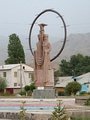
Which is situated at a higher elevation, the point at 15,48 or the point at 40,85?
the point at 15,48

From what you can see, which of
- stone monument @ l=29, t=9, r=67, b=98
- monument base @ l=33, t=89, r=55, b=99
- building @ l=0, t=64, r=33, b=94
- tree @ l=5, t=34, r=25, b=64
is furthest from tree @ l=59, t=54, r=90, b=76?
monument base @ l=33, t=89, r=55, b=99

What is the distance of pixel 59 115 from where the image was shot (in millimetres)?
7211

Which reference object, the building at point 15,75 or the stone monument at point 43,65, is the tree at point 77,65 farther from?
the stone monument at point 43,65

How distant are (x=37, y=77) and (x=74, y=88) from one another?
8.40 meters

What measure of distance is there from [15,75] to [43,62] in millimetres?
33915

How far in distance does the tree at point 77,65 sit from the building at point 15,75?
39.3ft

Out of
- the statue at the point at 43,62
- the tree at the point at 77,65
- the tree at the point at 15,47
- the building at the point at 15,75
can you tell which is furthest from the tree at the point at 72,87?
the tree at the point at 77,65

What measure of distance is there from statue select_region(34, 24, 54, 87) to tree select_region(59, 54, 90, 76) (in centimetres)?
4404

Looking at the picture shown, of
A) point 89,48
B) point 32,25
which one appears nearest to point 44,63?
point 32,25

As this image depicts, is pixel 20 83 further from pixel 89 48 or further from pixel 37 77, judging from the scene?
pixel 89 48

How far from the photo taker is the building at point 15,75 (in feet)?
169

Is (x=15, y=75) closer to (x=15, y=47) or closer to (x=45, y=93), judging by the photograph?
(x=15, y=47)

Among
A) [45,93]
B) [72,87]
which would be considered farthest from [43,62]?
[72,87]

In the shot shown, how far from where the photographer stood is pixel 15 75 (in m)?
53.1
